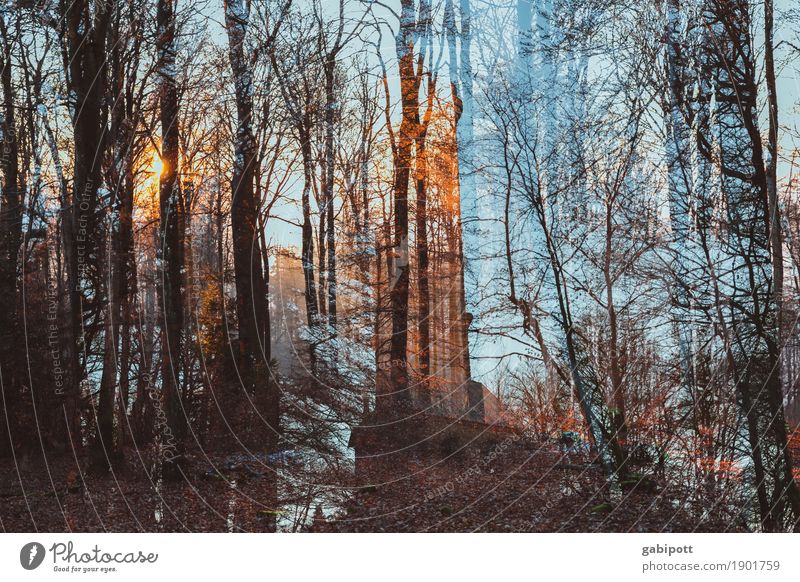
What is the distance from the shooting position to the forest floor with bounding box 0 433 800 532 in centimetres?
369

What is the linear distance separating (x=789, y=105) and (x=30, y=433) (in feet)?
19.1

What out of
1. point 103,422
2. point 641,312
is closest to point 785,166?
point 641,312

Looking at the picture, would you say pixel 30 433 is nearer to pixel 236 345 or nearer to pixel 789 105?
pixel 236 345

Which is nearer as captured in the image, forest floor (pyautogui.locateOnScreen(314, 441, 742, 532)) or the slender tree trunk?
forest floor (pyautogui.locateOnScreen(314, 441, 742, 532))
